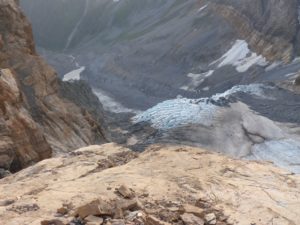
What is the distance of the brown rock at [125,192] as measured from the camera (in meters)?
9.16

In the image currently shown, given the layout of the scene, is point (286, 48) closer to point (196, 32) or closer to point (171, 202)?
point (196, 32)

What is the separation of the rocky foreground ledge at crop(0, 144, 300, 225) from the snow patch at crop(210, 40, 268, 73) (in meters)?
37.9

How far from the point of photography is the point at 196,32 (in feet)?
201

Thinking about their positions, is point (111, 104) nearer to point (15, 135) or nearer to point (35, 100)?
point (35, 100)

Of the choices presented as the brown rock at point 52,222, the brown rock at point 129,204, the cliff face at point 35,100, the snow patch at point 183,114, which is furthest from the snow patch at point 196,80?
the brown rock at point 52,222

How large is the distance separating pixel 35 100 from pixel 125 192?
1447 cm

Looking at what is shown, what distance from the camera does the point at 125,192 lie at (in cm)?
920

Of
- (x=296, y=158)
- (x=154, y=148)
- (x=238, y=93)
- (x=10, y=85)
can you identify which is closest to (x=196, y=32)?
(x=238, y=93)

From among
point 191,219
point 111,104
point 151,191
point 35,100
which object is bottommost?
point 111,104

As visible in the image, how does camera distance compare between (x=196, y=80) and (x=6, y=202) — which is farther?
(x=196, y=80)

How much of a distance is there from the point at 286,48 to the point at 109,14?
187 feet

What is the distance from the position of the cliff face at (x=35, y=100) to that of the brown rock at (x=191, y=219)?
10.4 meters

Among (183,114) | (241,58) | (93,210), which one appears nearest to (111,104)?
(241,58)

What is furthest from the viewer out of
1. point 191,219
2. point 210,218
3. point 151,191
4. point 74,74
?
point 74,74
